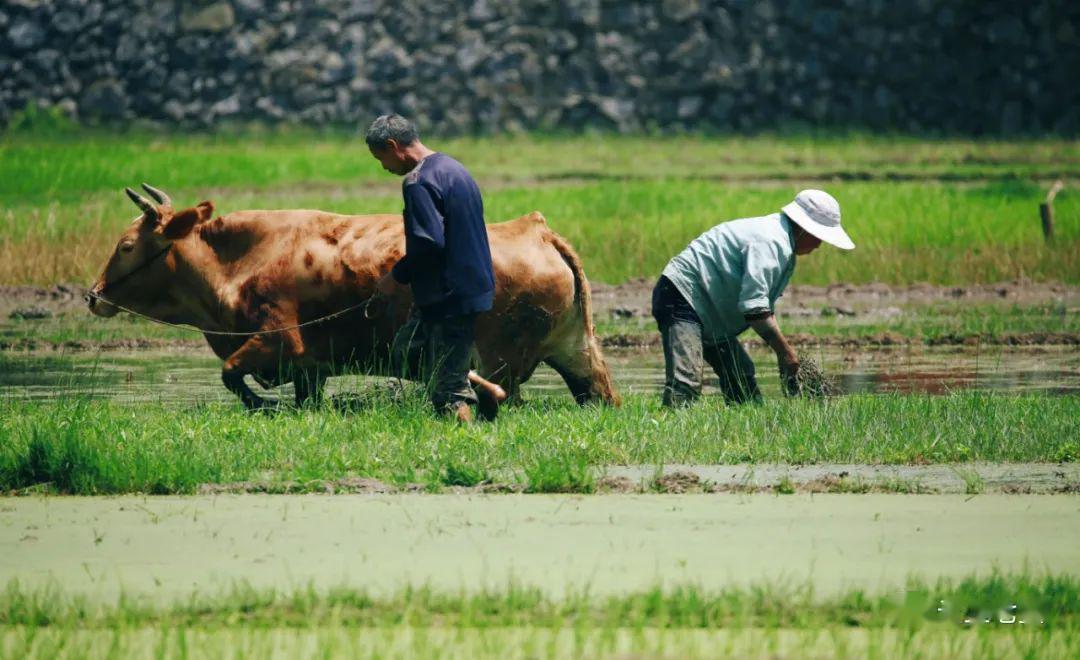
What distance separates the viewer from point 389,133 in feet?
30.1

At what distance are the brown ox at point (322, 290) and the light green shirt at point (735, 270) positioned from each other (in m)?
0.64

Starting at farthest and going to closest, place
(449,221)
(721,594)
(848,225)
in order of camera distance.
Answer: (848,225) < (449,221) < (721,594)

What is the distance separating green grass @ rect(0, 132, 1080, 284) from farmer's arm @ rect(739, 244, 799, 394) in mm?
8013

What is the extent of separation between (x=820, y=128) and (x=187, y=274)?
79.0 ft

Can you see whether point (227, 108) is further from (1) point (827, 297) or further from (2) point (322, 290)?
(2) point (322, 290)

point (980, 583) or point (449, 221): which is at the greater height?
point (449, 221)

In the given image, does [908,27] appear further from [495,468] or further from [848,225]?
[495,468]

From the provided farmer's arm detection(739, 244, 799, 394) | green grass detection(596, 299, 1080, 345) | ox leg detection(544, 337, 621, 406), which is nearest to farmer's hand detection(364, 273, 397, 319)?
ox leg detection(544, 337, 621, 406)

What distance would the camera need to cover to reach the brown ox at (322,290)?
10.3 metres

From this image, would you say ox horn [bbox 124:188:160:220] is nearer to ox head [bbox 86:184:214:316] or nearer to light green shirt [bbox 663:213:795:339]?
ox head [bbox 86:184:214:316]

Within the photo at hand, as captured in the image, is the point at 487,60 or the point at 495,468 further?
the point at 487,60

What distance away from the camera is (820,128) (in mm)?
33844

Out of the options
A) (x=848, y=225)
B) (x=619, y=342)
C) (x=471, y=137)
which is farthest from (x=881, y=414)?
(x=471, y=137)

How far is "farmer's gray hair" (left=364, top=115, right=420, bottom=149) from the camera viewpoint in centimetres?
916
